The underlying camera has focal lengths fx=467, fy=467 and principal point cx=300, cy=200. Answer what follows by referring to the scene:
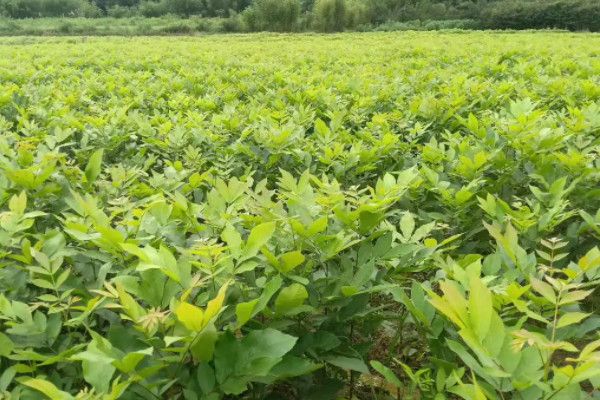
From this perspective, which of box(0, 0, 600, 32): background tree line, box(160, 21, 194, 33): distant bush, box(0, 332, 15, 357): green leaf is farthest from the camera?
box(160, 21, 194, 33): distant bush

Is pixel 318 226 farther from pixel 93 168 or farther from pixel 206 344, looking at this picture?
pixel 93 168

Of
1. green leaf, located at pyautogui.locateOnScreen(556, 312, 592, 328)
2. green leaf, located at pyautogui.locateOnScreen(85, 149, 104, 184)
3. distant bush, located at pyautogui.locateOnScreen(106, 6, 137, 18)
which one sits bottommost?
green leaf, located at pyautogui.locateOnScreen(556, 312, 592, 328)

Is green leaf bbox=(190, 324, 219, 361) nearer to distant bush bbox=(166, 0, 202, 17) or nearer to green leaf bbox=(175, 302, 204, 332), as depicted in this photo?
green leaf bbox=(175, 302, 204, 332)

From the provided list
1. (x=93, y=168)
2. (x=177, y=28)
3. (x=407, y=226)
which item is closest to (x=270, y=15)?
(x=177, y=28)

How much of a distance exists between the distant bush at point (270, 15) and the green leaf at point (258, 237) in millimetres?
53311

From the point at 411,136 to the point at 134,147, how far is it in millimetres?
1864

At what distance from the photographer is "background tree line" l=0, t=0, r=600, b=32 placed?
4459 centimetres

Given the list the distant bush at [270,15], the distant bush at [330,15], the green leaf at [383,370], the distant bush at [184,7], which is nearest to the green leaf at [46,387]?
the green leaf at [383,370]

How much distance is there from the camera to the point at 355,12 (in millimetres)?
53656

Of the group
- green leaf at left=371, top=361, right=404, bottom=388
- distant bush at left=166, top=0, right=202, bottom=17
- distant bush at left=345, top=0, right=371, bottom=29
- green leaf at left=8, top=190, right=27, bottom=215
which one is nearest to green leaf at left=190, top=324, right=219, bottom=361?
green leaf at left=371, top=361, right=404, bottom=388

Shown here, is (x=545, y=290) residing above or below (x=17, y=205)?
below

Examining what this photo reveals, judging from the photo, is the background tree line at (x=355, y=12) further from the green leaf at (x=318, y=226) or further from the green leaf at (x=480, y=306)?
the green leaf at (x=480, y=306)

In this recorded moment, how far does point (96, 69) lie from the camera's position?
819 centimetres

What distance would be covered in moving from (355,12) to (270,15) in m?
10.0
